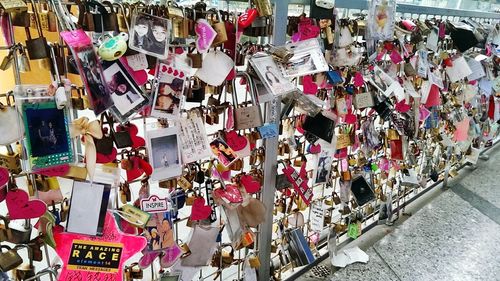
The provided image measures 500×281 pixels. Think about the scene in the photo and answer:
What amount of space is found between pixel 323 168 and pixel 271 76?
0.54 m

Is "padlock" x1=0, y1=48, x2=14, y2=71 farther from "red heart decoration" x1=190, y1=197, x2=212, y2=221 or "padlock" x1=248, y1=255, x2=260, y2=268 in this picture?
"padlock" x1=248, y1=255, x2=260, y2=268

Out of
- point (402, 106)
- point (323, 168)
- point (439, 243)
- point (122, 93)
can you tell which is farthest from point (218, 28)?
point (439, 243)

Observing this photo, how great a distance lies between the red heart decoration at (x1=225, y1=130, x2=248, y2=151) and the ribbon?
1.16ft

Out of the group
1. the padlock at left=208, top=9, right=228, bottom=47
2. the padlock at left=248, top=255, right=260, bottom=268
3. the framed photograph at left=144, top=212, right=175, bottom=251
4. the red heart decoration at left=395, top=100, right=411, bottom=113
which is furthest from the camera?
the red heart decoration at left=395, top=100, right=411, bottom=113

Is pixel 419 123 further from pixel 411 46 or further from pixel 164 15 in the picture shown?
pixel 164 15

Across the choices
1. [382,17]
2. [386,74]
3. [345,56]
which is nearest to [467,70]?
[386,74]

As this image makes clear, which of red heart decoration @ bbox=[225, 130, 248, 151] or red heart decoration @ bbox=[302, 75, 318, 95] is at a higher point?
red heart decoration @ bbox=[302, 75, 318, 95]

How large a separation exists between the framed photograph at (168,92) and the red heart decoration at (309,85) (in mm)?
452

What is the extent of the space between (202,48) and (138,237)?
0.49 m

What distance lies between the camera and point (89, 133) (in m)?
0.77

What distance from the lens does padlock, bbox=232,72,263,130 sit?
997 mm

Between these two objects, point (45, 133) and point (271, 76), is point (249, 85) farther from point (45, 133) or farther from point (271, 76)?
point (45, 133)

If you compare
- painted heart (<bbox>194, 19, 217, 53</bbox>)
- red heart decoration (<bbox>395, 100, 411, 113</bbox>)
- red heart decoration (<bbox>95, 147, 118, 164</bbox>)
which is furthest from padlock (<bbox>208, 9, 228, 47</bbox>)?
red heart decoration (<bbox>395, 100, 411, 113</bbox>)

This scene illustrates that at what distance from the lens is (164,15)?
802 mm
